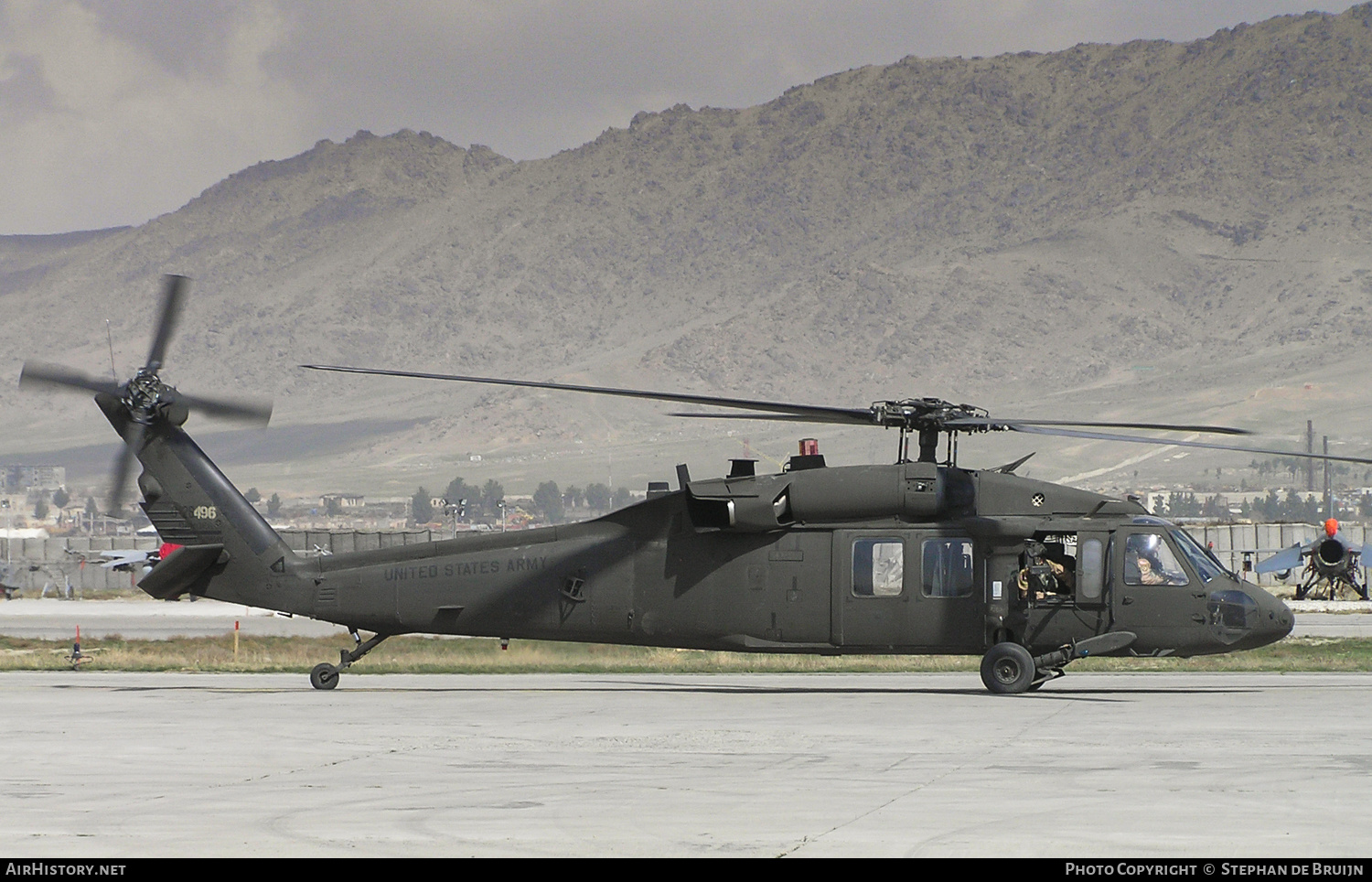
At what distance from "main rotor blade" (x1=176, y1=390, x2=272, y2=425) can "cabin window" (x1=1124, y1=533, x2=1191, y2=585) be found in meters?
12.4

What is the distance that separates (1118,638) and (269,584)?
12.2 metres

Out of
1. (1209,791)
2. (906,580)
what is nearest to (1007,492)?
(906,580)

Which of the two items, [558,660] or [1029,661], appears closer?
[1029,661]

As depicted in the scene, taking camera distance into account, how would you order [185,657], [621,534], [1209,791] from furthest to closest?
[185,657]
[621,534]
[1209,791]

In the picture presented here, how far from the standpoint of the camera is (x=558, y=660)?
33.3 metres

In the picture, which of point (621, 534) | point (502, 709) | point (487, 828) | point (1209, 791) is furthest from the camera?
point (621, 534)

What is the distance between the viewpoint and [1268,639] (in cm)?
2348

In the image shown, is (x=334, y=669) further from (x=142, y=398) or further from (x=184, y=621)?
(x=184, y=621)

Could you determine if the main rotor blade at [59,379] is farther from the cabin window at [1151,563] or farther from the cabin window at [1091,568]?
the cabin window at [1151,563]

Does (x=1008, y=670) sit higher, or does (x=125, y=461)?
(x=125, y=461)

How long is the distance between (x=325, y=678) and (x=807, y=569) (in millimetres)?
7347

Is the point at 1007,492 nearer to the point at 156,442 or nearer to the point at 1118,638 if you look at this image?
the point at 1118,638

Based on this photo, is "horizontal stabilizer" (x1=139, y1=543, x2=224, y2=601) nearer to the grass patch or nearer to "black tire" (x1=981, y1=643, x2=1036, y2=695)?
the grass patch

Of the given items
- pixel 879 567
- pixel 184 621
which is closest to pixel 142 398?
pixel 879 567
